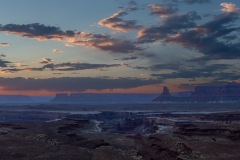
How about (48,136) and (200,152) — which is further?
(48,136)

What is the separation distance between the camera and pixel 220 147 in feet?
178

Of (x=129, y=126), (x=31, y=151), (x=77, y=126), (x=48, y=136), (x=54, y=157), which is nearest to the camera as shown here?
(x=54, y=157)

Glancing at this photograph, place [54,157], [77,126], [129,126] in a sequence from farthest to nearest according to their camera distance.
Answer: [129,126] < [77,126] < [54,157]

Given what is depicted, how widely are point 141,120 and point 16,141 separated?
8751 centimetres

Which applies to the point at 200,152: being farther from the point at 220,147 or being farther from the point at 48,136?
the point at 48,136

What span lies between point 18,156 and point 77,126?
59851 millimetres

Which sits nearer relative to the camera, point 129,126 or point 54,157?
point 54,157

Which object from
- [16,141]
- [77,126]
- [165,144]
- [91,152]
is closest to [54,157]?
[91,152]

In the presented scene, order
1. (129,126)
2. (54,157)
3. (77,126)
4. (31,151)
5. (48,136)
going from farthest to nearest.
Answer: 1. (129,126)
2. (77,126)
3. (48,136)
4. (31,151)
5. (54,157)

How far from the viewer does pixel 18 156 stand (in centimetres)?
4809

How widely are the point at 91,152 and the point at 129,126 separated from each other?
85761 millimetres

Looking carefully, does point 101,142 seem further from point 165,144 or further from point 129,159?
point 129,159

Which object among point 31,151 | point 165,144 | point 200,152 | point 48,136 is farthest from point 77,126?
point 200,152

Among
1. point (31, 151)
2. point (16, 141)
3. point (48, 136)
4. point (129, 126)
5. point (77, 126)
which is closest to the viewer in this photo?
point (31, 151)
